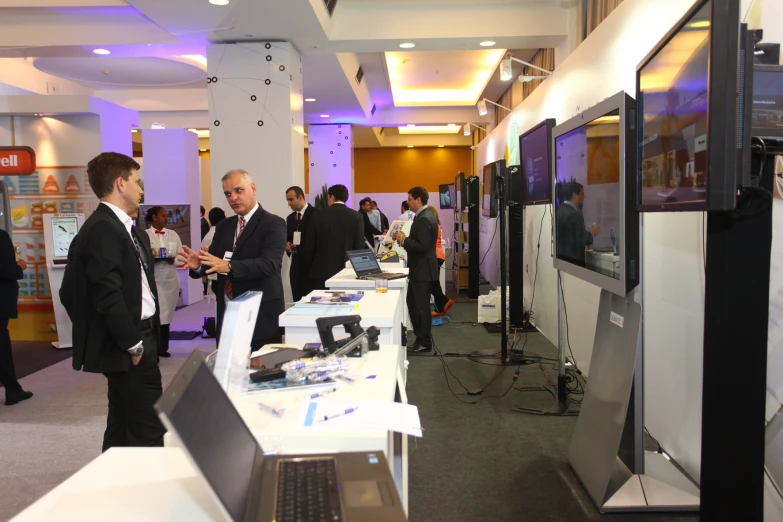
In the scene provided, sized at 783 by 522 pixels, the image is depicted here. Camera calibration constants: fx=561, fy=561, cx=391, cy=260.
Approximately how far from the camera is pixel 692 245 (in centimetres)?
273

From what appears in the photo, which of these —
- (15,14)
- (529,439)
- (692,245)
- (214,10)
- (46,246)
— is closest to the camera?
(692,245)

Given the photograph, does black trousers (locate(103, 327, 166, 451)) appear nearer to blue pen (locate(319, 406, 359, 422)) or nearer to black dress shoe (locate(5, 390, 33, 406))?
blue pen (locate(319, 406, 359, 422))

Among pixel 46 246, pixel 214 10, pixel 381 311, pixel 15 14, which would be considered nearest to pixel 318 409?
pixel 381 311

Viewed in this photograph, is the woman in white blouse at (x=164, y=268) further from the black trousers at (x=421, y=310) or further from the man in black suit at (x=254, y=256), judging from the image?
the black trousers at (x=421, y=310)

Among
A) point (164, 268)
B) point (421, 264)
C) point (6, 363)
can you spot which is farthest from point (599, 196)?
point (6, 363)

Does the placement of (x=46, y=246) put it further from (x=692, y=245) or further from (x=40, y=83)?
(x=692, y=245)

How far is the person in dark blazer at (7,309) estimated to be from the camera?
13.1 ft

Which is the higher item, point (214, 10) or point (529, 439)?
point (214, 10)

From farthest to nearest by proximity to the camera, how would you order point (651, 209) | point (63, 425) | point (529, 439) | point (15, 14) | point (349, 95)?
point (349, 95) < point (15, 14) < point (63, 425) < point (529, 439) < point (651, 209)

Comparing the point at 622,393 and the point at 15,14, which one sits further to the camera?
the point at 15,14

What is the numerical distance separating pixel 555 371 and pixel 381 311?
2.49 meters

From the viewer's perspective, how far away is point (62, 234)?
223 inches

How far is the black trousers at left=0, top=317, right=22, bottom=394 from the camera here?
4.01 m

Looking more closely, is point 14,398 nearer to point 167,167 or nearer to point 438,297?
point 167,167
